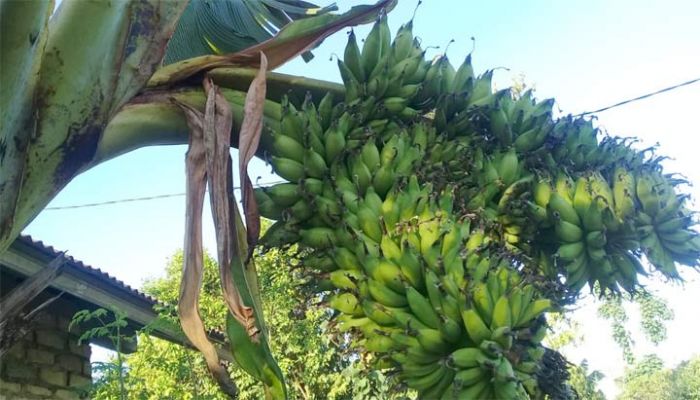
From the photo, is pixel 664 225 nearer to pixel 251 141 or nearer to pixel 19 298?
pixel 251 141

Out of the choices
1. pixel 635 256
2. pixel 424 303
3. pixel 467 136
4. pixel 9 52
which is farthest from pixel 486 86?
pixel 9 52

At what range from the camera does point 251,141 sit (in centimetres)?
150

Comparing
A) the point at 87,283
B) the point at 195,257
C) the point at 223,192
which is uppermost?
the point at 87,283

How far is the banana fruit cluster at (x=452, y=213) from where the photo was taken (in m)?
1.23

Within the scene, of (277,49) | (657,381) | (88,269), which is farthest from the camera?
(657,381)

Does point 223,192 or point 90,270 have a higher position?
point 90,270

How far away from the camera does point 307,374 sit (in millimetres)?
8703

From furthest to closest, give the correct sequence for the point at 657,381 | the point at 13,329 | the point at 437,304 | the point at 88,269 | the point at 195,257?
1. the point at 657,381
2. the point at 88,269
3. the point at 13,329
4. the point at 195,257
5. the point at 437,304

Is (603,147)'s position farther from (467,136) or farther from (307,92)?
(307,92)

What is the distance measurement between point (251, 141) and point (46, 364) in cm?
260

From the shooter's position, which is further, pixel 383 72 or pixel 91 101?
pixel 383 72

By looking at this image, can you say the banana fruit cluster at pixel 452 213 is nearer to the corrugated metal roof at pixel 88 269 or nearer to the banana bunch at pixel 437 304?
the banana bunch at pixel 437 304

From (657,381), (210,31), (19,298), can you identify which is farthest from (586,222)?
(657,381)

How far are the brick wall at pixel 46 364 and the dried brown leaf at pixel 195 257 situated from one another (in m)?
2.04
